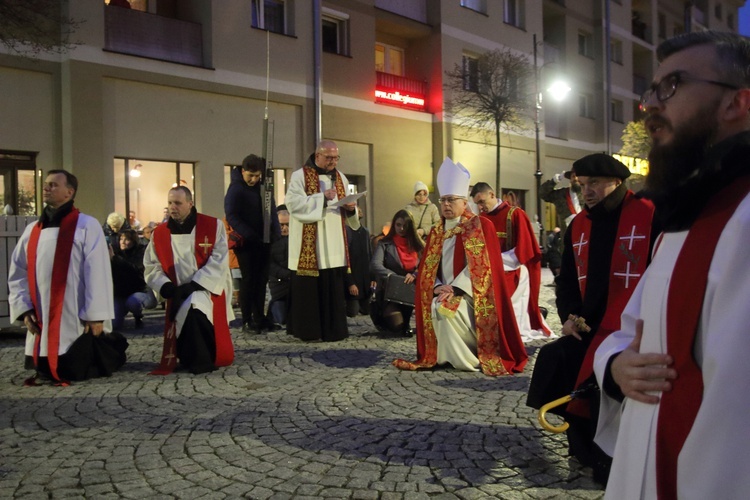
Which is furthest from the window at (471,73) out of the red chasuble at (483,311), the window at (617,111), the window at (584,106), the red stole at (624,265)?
the red stole at (624,265)

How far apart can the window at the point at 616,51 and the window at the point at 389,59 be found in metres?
13.8

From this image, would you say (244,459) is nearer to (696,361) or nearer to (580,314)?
(580,314)

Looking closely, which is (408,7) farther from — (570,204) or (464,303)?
(464,303)

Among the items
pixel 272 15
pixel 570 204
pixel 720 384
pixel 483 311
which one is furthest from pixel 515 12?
pixel 720 384

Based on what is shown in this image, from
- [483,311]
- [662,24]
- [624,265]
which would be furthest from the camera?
[662,24]

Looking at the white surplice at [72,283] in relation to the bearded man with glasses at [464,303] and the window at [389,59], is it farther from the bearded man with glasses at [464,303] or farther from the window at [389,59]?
the window at [389,59]

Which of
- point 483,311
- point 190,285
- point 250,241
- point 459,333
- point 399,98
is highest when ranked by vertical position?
point 399,98

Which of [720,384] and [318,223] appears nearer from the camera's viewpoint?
[720,384]

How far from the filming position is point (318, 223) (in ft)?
27.4

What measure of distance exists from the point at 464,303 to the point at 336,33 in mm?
13710

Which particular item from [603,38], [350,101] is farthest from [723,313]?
[603,38]

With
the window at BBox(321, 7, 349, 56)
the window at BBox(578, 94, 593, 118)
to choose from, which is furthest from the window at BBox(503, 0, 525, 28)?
the window at BBox(321, 7, 349, 56)

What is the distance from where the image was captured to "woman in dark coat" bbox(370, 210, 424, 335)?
859 centimetres

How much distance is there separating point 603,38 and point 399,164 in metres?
14.5
